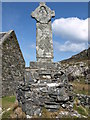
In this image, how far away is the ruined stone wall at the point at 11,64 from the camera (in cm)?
1494

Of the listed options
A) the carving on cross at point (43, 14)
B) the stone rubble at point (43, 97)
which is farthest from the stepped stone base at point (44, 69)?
the carving on cross at point (43, 14)

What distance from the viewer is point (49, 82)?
7.64 metres

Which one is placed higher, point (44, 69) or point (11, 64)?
point (11, 64)

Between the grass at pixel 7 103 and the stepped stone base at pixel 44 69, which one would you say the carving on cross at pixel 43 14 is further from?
the grass at pixel 7 103

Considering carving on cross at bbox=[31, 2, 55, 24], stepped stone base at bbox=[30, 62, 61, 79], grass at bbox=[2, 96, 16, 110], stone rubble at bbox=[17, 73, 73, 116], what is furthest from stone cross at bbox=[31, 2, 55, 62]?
grass at bbox=[2, 96, 16, 110]

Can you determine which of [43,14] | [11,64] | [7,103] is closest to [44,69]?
[43,14]

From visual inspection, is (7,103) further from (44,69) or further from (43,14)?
(43,14)

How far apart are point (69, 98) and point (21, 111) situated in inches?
88.4

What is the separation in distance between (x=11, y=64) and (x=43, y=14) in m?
8.44

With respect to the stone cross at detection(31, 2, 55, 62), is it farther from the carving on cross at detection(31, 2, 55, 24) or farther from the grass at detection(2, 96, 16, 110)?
the grass at detection(2, 96, 16, 110)

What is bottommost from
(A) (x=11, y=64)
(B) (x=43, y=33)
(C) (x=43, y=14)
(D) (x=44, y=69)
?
(D) (x=44, y=69)

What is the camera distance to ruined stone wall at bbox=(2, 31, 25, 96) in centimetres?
1494

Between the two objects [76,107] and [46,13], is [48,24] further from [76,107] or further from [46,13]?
[76,107]

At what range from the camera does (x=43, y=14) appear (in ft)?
29.0
